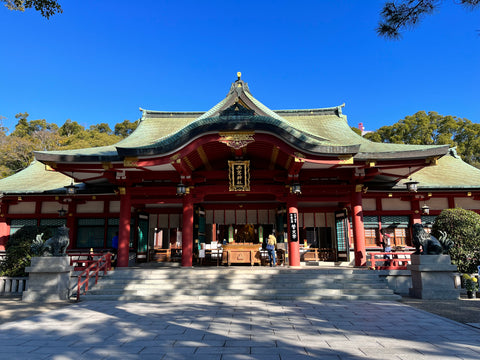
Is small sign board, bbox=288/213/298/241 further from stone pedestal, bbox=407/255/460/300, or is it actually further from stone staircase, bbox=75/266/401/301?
stone pedestal, bbox=407/255/460/300

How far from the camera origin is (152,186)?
1380 centimetres

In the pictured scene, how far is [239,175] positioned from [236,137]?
1970mm

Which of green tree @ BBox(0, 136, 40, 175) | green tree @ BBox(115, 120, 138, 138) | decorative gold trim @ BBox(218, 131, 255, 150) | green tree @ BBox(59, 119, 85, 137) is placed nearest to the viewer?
decorative gold trim @ BBox(218, 131, 255, 150)

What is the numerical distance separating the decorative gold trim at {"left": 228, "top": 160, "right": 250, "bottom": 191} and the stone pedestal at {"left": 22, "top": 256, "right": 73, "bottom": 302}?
21.6ft

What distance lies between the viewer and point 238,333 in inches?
226

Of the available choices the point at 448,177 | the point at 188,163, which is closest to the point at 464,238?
the point at 448,177

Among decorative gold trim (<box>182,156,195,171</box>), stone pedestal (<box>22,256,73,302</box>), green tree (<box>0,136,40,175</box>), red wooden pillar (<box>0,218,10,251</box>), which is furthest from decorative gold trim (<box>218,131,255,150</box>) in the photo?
green tree (<box>0,136,40,175</box>)

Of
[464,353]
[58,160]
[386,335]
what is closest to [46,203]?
[58,160]

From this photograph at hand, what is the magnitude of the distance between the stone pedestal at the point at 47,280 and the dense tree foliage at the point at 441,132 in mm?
36425

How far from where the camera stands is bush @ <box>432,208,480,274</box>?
35.6 ft

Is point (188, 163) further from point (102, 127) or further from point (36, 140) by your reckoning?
point (102, 127)

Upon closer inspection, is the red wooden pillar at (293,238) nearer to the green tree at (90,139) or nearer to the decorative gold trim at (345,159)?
the decorative gold trim at (345,159)

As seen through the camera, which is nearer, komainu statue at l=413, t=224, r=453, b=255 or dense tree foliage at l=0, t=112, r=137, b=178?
komainu statue at l=413, t=224, r=453, b=255

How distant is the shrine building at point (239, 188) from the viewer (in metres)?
11.4
